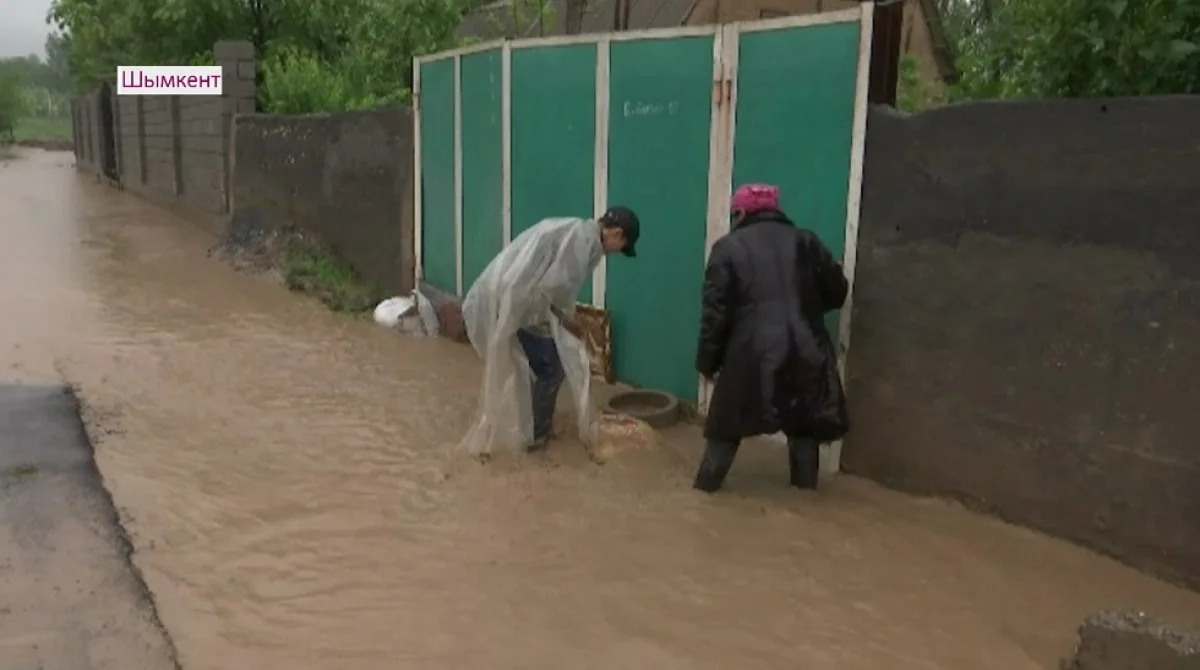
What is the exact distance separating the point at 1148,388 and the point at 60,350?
23.5 ft

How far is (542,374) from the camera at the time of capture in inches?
205

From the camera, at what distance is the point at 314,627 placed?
3494mm

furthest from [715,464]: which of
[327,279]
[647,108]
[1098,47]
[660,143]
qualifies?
[327,279]

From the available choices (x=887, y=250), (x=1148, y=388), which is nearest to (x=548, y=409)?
(x=887, y=250)

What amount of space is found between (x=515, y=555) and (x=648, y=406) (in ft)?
6.07

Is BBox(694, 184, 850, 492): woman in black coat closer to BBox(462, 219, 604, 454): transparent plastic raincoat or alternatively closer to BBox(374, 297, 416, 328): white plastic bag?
BBox(462, 219, 604, 454): transparent plastic raincoat

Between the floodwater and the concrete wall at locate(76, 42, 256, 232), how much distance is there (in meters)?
7.41

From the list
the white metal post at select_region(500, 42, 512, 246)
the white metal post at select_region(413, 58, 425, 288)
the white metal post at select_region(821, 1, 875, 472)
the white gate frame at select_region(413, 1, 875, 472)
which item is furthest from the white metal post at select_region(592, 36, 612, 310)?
the white metal post at select_region(413, 58, 425, 288)

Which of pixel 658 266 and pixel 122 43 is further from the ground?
pixel 122 43

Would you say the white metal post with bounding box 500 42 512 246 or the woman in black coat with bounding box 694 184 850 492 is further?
the white metal post with bounding box 500 42 512 246

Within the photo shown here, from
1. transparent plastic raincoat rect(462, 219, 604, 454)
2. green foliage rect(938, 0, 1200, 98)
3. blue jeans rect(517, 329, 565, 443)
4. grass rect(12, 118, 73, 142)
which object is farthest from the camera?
A: grass rect(12, 118, 73, 142)

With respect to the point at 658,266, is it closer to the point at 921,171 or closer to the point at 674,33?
the point at 674,33

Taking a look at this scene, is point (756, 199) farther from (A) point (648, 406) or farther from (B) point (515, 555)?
(B) point (515, 555)

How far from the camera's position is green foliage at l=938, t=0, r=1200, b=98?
3.76m
